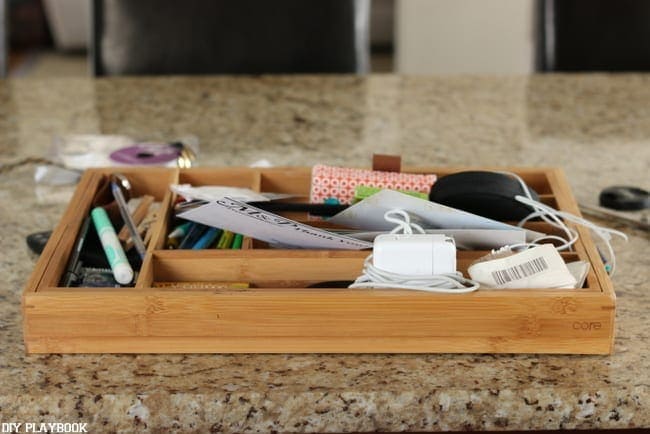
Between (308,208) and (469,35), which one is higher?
(308,208)

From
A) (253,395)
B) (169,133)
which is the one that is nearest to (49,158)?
(169,133)

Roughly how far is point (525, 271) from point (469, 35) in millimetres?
2739

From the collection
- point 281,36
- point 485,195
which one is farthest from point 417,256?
point 281,36

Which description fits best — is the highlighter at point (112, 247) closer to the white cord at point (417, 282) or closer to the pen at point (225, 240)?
the pen at point (225, 240)

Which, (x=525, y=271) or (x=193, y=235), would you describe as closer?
(x=525, y=271)

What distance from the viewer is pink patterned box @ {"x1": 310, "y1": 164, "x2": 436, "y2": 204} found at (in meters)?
1.07

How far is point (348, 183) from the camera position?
3.50 ft

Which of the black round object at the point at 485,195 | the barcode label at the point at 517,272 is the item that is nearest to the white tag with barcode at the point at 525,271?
the barcode label at the point at 517,272

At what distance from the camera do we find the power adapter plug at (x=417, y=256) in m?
0.86

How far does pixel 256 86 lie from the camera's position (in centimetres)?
169

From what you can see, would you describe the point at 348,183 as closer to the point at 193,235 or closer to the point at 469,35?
the point at 193,235

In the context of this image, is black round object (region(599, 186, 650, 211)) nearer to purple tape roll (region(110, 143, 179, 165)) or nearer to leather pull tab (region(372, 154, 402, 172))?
leather pull tab (region(372, 154, 402, 172))

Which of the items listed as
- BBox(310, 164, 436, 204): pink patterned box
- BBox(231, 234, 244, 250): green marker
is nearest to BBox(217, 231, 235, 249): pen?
BBox(231, 234, 244, 250): green marker

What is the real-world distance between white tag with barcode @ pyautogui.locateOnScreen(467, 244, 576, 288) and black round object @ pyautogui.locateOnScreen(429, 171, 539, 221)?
114mm
